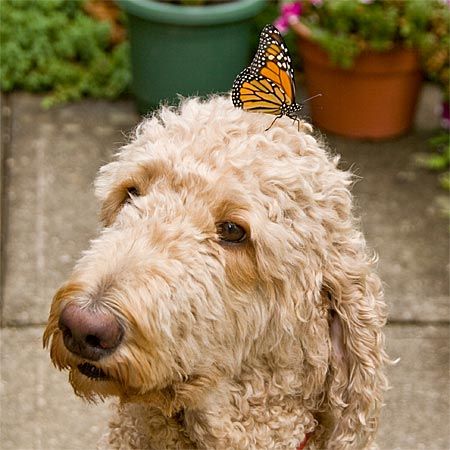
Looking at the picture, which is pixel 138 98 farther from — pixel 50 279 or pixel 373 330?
pixel 373 330

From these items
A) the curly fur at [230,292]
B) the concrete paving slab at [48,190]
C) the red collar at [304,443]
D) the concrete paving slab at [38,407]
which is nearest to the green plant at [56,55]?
the concrete paving slab at [48,190]

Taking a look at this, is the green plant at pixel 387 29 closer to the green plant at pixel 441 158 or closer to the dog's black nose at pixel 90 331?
the green plant at pixel 441 158

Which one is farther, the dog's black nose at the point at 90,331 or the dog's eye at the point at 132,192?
the dog's eye at the point at 132,192

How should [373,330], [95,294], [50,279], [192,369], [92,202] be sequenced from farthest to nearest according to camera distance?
[92,202] < [50,279] < [373,330] < [192,369] < [95,294]

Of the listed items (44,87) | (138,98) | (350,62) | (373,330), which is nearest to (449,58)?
(350,62)

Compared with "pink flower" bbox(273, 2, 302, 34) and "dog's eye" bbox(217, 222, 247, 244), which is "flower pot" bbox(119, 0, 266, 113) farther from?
"dog's eye" bbox(217, 222, 247, 244)

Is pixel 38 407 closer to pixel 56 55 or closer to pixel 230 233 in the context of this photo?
pixel 230 233
